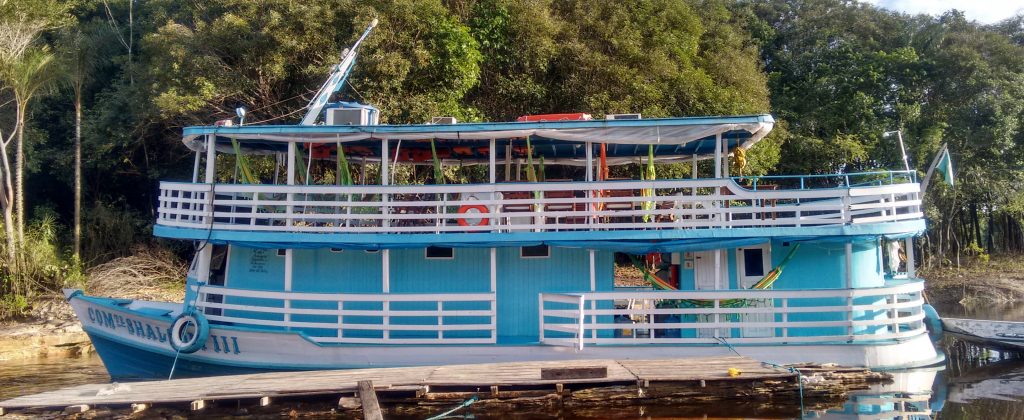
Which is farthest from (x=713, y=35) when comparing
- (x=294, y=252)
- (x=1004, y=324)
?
(x=294, y=252)

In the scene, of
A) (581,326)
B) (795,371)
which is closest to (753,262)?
(795,371)

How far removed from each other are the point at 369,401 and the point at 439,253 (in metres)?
3.31

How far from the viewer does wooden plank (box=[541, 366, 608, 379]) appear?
9.52 meters

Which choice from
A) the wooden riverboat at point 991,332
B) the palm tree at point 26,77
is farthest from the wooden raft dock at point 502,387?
the palm tree at point 26,77

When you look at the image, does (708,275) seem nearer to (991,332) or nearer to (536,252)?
(536,252)

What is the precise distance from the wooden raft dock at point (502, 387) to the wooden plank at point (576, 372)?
0.04 ft

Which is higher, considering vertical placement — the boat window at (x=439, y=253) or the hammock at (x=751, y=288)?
the boat window at (x=439, y=253)

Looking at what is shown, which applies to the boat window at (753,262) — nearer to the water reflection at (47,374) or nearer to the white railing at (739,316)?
the white railing at (739,316)

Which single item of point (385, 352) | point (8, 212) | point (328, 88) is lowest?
point (385, 352)

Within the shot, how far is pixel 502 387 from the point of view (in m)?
9.43

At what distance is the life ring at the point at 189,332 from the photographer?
35.3 ft

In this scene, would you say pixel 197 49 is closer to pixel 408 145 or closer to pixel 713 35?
pixel 408 145

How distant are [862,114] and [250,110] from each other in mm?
19599

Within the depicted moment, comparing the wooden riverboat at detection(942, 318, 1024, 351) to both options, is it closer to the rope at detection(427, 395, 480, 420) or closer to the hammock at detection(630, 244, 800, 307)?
the hammock at detection(630, 244, 800, 307)
